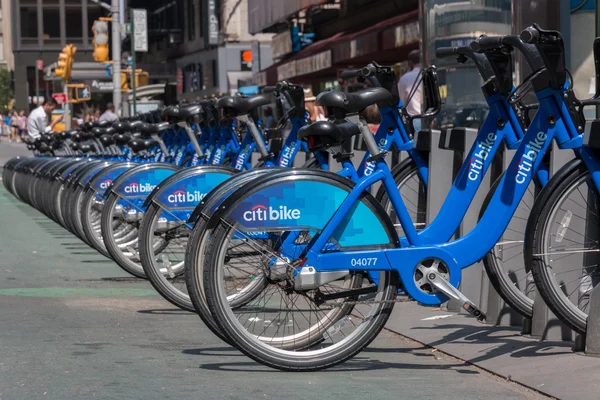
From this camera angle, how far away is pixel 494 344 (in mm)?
6578

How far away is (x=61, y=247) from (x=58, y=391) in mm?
7655

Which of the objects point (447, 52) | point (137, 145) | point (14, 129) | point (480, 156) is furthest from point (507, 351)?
point (14, 129)

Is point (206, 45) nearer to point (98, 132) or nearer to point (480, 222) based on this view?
point (98, 132)

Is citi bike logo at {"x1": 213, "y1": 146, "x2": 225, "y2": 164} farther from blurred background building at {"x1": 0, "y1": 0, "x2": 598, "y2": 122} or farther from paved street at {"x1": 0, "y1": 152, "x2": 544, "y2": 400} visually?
blurred background building at {"x1": 0, "y1": 0, "x2": 598, "y2": 122}

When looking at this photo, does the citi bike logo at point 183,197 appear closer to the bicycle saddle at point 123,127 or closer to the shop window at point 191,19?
the bicycle saddle at point 123,127

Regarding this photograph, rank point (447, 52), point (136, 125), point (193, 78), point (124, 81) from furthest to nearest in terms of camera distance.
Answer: point (193, 78) < point (124, 81) < point (136, 125) < point (447, 52)

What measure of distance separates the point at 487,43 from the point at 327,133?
0.81m

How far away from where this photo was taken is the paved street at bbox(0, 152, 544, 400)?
546 cm

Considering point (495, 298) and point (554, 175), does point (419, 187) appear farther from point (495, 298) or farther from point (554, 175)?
point (554, 175)

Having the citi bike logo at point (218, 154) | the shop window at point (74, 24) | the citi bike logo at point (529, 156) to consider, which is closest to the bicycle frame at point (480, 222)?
the citi bike logo at point (529, 156)

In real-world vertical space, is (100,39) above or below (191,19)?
below

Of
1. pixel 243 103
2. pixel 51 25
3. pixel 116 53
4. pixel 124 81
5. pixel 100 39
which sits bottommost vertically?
pixel 243 103

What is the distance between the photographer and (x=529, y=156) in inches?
235

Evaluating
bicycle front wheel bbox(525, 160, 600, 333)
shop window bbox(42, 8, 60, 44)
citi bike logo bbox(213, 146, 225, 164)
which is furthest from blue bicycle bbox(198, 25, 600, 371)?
shop window bbox(42, 8, 60, 44)
